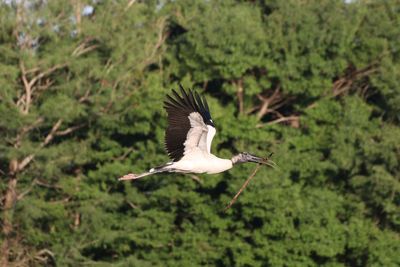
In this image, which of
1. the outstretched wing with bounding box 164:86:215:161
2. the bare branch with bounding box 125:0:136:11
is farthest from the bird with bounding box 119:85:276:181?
the bare branch with bounding box 125:0:136:11

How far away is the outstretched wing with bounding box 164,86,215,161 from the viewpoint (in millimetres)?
19297

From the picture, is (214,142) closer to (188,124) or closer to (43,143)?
(43,143)

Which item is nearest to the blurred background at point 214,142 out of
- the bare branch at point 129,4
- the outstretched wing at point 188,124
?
the bare branch at point 129,4

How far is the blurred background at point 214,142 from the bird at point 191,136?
18299 millimetres

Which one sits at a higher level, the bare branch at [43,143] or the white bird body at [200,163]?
the white bird body at [200,163]

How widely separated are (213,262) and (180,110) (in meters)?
20.0

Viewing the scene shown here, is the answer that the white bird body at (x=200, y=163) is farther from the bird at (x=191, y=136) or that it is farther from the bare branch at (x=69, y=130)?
the bare branch at (x=69, y=130)

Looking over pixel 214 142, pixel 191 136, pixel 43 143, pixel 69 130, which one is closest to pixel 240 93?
pixel 214 142

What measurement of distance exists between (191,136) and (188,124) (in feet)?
0.82

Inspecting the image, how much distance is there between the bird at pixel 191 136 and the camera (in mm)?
19328

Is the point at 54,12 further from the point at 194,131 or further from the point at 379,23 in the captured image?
the point at 194,131

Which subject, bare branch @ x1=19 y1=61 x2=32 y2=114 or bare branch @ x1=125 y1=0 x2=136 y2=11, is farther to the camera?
bare branch @ x1=125 y1=0 x2=136 y2=11

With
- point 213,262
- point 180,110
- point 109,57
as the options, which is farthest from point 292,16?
point 180,110

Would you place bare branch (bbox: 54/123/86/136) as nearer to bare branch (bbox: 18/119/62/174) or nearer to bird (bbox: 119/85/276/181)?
bare branch (bbox: 18/119/62/174)
